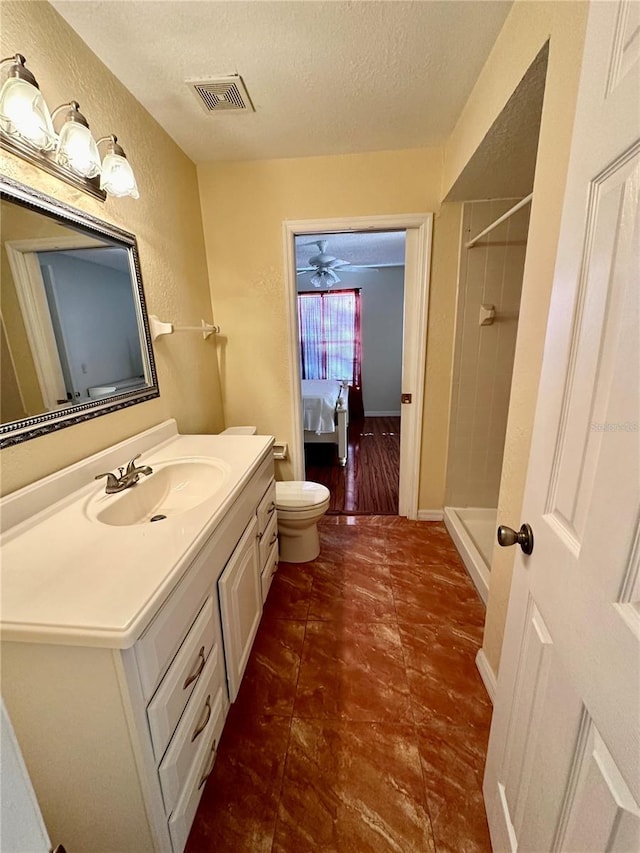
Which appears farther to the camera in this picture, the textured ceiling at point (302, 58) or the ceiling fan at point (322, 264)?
the ceiling fan at point (322, 264)

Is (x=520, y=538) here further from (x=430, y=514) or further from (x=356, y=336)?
(x=356, y=336)

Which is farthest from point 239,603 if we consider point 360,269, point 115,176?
point 360,269

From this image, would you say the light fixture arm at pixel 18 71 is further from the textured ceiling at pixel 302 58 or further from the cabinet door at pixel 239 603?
the cabinet door at pixel 239 603

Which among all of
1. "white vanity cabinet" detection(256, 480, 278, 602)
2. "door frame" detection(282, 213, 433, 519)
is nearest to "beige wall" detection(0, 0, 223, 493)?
"door frame" detection(282, 213, 433, 519)

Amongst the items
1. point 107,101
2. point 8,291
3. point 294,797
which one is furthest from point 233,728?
point 107,101

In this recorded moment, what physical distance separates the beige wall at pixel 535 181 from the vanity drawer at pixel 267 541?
93cm

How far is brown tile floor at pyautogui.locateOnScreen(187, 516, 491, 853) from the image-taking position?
0.95m

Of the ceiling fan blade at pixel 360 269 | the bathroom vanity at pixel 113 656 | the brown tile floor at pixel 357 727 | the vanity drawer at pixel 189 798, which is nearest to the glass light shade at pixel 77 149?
the bathroom vanity at pixel 113 656

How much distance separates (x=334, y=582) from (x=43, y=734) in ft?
4.50

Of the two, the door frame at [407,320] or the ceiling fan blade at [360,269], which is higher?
the ceiling fan blade at [360,269]

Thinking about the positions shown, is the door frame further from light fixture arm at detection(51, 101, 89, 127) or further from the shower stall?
light fixture arm at detection(51, 101, 89, 127)

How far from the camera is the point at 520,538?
75cm

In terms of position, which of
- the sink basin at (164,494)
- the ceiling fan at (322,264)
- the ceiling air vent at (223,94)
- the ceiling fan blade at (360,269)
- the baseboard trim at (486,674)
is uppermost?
the ceiling air vent at (223,94)

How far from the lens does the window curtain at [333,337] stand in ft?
16.8
